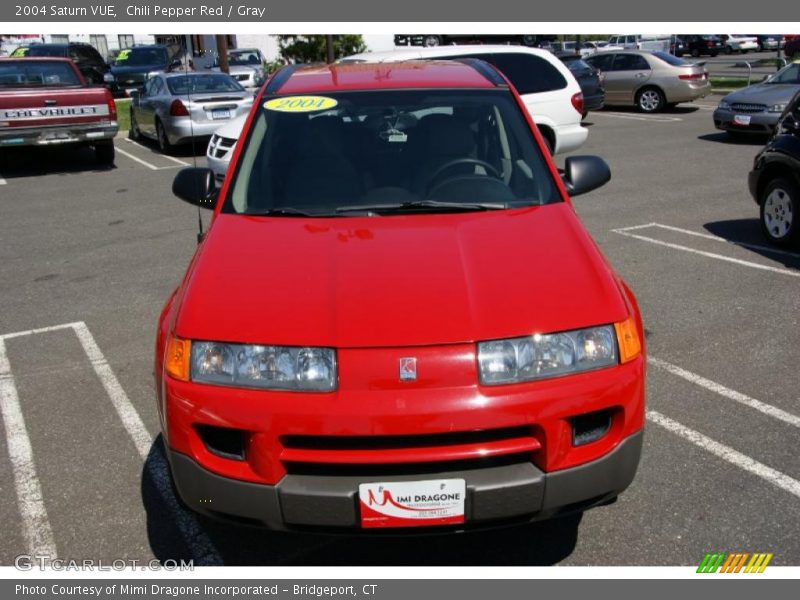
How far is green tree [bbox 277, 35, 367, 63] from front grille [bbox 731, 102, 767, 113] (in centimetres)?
1558

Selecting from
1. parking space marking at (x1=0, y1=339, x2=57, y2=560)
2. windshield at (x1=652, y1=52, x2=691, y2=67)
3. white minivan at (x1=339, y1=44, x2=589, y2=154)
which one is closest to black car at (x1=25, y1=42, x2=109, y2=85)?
windshield at (x1=652, y1=52, x2=691, y2=67)

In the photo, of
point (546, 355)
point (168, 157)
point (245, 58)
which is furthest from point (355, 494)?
point (245, 58)

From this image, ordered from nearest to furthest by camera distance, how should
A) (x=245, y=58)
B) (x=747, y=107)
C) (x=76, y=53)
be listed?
(x=747, y=107)
(x=76, y=53)
(x=245, y=58)

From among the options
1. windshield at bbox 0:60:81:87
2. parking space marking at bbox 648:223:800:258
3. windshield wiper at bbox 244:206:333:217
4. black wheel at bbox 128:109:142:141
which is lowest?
parking space marking at bbox 648:223:800:258

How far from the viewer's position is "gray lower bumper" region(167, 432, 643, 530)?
8.32ft

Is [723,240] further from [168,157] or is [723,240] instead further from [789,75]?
[168,157]

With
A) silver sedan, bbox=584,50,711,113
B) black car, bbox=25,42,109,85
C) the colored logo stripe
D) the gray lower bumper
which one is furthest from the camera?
black car, bbox=25,42,109,85

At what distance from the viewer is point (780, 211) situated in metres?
7.33

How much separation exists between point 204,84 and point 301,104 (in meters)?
11.3

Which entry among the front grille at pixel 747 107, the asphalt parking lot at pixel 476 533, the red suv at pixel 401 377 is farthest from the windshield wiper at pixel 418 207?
the front grille at pixel 747 107

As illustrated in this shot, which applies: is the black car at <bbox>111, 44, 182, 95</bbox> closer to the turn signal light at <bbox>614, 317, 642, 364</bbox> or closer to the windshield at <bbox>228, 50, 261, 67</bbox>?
the windshield at <bbox>228, 50, 261, 67</bbox>

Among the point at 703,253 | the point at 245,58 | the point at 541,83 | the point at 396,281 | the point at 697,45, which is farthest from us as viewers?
the point at 697,45

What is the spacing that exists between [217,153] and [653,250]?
19.6ft

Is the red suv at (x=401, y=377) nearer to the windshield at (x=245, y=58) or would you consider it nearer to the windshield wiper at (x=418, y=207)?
the windshield wiper at (x=418, y=207)
